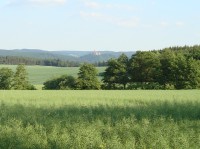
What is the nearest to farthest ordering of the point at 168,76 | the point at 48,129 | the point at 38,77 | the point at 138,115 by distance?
the point at 48,129, the point at 138,115, the point at 168,76, the point at 38,77

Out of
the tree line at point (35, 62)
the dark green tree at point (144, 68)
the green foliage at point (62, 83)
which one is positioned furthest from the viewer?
the tree line at point (35, 62)

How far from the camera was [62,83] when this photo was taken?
84562 mm

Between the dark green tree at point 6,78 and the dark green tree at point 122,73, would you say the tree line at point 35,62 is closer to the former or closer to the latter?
the dark green tree at point 6,78

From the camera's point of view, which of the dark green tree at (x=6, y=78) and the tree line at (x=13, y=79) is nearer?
the tree line at (x=13, y=79)

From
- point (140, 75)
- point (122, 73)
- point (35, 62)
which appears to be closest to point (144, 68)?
point (140, 75)

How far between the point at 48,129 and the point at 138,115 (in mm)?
5770

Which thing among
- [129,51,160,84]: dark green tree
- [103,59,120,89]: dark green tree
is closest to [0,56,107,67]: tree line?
[129,51,160,84]: dark green tree

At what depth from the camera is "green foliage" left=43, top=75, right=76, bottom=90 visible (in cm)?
8344

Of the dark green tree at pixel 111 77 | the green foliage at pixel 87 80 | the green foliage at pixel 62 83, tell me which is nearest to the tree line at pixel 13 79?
the green foliage at pixel 62 83

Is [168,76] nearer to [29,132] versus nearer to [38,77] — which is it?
[38,77]

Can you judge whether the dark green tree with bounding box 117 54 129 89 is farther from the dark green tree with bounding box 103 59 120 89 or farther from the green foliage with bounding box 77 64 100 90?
the green foliage with bounding box 77 64 100 90

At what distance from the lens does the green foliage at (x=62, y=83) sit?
8344cm

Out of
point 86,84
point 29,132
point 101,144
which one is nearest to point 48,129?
point 29,132

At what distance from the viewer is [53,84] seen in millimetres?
87250
